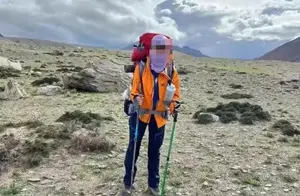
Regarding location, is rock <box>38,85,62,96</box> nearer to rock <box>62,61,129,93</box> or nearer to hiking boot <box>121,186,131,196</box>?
rock <box>62,61,129,93</box>

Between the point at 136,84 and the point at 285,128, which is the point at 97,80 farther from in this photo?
the point at 136,84

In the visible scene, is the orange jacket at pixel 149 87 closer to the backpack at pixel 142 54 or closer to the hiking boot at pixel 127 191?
the backpack at pixel 142 54

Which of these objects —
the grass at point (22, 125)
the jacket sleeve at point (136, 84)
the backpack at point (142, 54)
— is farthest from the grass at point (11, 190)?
the grass at point (22, 125)

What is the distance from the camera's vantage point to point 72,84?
20.0 m

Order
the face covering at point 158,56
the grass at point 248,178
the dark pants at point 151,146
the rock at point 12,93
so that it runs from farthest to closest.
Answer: the rock at point 12,93
the grass at point 248,178
the dark pants at point 151,146
the face covering at point 158,56

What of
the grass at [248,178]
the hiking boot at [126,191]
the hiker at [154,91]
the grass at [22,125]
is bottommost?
the grass at [248,178]

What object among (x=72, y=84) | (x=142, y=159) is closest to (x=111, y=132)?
(x=142, y=159)

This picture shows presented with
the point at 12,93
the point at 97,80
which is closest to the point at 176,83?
the point at 12,93

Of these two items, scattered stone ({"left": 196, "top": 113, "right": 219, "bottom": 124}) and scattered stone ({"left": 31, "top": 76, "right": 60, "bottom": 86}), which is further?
scattered stone ({"left": 31, "top": 76, "right": 60, "bottom": 86})

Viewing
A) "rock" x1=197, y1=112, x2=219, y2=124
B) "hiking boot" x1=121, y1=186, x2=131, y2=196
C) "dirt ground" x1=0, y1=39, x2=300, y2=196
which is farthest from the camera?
"rock" x1=197, y1=112, x2=219, y2=124

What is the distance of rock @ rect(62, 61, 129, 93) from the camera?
19719 millimetres

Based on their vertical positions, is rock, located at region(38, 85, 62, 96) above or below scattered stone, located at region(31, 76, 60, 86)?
below

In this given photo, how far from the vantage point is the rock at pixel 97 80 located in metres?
19.7

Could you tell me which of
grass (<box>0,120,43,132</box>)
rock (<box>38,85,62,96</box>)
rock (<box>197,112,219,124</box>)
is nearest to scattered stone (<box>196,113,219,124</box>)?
rock (<box>197,112,219,124</box>)
